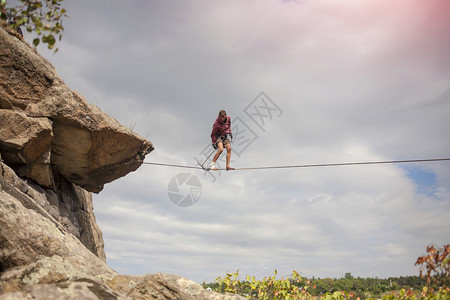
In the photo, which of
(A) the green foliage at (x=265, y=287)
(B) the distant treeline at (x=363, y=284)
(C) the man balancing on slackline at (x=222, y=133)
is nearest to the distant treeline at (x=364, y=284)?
(B) the distant treeline at (x=363, y=284)

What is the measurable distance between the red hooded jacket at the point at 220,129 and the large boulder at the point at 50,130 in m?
2.51

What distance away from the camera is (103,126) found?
37.7 ft

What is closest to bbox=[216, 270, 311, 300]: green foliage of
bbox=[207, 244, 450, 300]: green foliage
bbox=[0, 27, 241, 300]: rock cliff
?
bbox=[207, 244, 450, 300]: green foliage

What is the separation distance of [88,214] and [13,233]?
31.3 feet

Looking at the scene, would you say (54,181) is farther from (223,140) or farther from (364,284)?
(364,284)

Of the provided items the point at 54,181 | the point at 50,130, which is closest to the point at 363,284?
the point at 54,181

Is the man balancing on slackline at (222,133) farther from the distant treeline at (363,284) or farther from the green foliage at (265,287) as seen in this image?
the distant treeline at (363,284)

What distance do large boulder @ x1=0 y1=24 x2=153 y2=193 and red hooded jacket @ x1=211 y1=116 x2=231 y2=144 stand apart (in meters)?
2.51

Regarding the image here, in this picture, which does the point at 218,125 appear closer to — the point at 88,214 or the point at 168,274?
the point at 88,214

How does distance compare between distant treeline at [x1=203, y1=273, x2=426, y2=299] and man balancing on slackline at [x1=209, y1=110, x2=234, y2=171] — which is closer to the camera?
man balancing on slackline at [x1=209, y1=110, x2=234, y2=171]

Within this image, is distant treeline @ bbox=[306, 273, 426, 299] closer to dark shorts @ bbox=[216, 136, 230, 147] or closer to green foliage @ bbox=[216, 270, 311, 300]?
dark shorts @ bbox=[216, 136, 230, 147]

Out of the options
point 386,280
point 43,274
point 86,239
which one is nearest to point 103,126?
point 86,239

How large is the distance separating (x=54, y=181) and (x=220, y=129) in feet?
20.9

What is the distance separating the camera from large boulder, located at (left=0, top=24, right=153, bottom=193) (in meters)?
10.0
